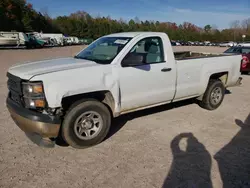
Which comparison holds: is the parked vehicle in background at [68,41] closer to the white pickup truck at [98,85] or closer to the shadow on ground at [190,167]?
the white pickup truck at [98,85]

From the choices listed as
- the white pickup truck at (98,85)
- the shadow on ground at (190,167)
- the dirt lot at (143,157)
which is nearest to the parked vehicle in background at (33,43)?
→ the dirt lot at (143,157)

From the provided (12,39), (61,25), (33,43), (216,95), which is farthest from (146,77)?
(61,25)

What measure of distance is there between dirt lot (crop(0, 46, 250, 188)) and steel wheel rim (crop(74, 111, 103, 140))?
241 mm

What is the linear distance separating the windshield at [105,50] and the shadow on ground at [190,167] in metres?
1.86

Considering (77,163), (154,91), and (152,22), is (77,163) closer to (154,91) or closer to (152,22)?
(154,91)

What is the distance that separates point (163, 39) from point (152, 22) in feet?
399

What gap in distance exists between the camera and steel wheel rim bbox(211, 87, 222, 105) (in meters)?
5.90

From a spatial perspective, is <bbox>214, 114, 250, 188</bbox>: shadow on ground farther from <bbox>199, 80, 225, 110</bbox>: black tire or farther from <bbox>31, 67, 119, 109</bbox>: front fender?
<bbox>31, 67, 119, 109</bbox>: front fender

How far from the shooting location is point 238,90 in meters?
8.41

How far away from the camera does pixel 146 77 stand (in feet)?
14.2

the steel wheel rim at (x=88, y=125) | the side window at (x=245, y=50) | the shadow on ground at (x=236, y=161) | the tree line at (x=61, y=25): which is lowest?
the shadow on ground at (x=236, y=161)

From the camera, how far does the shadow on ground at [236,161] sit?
305 cm

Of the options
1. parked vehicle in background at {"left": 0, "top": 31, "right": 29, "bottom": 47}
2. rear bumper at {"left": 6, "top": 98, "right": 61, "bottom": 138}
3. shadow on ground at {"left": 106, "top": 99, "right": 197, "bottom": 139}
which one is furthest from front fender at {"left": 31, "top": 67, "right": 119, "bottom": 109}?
parked vehicle in background at {"left": 0, "top": 31, "right": 29, "bottom": 47}

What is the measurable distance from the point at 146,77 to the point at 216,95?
8.43 ft
